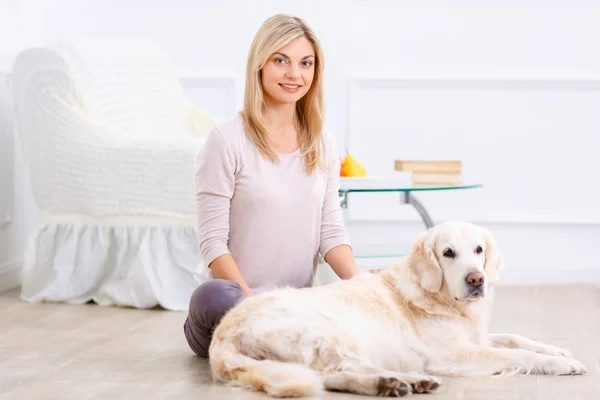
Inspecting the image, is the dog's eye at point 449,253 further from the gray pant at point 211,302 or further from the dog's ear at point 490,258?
the gray pant at point 211,302

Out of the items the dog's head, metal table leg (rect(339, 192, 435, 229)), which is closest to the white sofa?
metal table leg (rect(339, 192, 435, 229))

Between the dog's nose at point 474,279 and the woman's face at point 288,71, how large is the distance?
0.73 metres

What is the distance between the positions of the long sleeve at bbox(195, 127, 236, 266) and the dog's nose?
683 mm

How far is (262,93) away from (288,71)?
11 cm

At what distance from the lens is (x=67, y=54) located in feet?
13.1

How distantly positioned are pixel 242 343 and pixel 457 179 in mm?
1928

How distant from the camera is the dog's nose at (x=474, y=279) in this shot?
232cm

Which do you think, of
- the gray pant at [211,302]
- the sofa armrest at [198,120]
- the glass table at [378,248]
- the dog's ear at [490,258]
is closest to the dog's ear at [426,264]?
the dog's ear at [490,258]

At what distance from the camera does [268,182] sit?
265 centimetres

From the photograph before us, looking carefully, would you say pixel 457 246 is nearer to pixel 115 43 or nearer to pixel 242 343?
pixel 242 343

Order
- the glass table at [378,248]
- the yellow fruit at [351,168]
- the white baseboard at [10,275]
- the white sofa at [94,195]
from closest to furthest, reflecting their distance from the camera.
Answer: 1. the glass table at [378,248]
2. the white sofa at [94,195]
3. the yellow fruit at [351,168]
4. the white baseboard at [10,275]

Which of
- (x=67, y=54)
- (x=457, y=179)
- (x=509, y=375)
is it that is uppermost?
(x=67, y=54)

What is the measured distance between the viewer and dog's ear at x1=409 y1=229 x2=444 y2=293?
7.81 ft

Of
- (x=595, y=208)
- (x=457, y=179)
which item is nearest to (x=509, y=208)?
(x=595, y=208)
